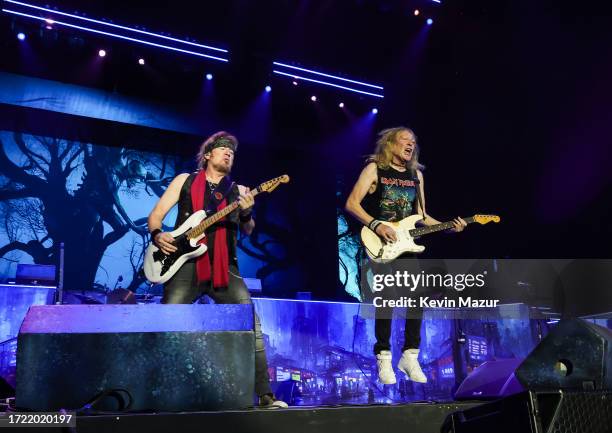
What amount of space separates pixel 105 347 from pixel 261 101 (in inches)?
311

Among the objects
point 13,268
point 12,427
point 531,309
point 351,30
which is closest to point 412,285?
point 531,309

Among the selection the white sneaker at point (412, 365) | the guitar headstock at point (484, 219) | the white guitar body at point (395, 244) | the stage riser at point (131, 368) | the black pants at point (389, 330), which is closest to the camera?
the stage riser at point (131, 368)

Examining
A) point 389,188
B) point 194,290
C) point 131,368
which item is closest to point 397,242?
point 389,188

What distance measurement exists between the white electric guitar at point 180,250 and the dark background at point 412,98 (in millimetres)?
3880

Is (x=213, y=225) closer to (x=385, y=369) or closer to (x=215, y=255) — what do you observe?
(x=215, y=255)

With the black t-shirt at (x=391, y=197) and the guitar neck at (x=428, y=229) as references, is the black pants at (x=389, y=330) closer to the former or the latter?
the guitar neck at (x=428, y=229)

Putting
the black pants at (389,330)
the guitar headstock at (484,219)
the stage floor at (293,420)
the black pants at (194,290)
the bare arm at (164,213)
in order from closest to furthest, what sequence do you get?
the stage floor at (293,420), the black pants at (194,290), the bare arm at (164,213), the black pants at (389,330), the guitar headstock at (484,219)

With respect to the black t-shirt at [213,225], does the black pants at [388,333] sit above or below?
below

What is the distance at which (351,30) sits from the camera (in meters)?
8.68

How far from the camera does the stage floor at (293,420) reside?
6.02ft

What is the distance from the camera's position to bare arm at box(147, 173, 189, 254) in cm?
378

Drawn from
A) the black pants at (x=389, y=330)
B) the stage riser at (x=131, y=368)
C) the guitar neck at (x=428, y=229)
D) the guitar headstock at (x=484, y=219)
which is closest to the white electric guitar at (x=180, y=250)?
the black pants at (x=389, y=330)

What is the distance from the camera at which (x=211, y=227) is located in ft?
13.0

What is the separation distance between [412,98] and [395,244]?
4.85 meters
